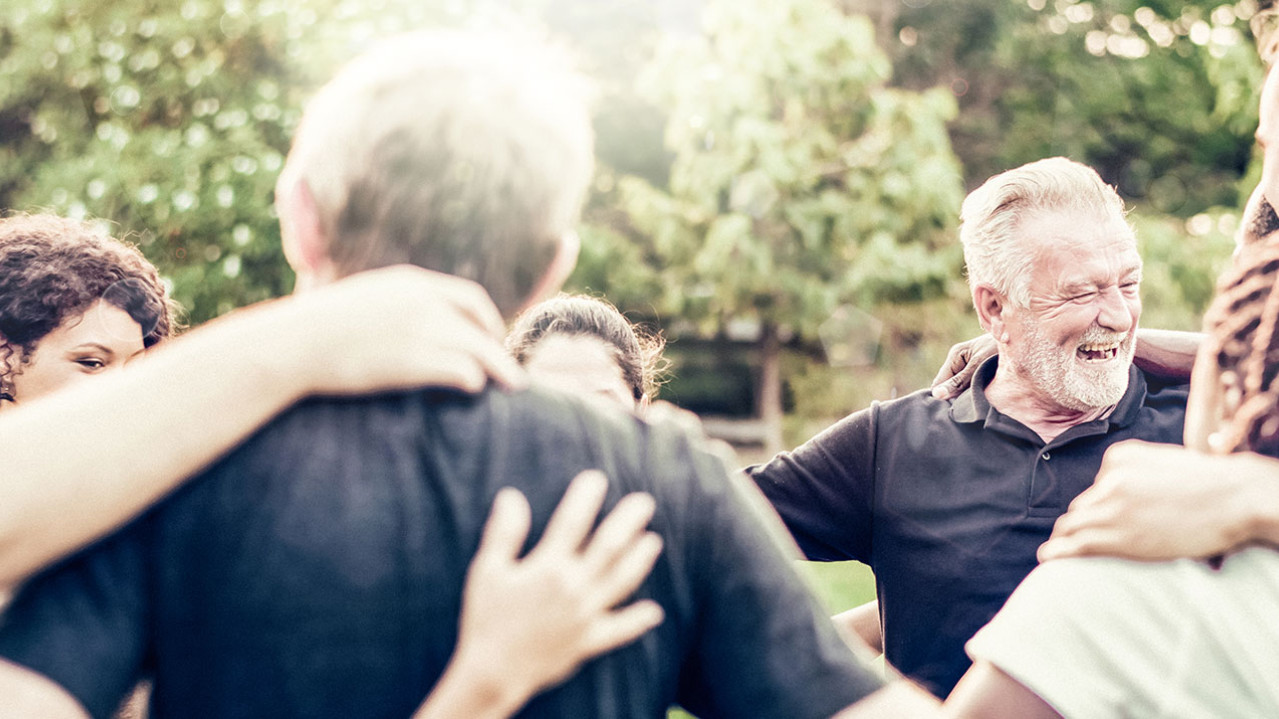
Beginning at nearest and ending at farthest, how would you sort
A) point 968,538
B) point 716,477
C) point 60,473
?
point 60,473 → point 716,477 → point 968,538

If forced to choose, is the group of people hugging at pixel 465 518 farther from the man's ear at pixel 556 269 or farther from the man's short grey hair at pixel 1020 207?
the man's short grey hair at pixel 1020 207

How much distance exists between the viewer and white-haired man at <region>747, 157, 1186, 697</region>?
281 centimetres

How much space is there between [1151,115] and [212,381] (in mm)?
25214

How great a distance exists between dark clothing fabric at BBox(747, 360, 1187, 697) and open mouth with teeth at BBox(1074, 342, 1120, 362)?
0.33 feet

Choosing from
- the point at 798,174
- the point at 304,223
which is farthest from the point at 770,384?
the point at 304,223

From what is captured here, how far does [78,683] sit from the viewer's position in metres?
1.17

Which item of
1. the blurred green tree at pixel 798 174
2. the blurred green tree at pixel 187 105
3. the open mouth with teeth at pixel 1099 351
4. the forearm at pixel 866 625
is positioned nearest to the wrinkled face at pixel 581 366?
the forearm at pixel 866 625

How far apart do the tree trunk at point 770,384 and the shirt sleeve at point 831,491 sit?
16.8m

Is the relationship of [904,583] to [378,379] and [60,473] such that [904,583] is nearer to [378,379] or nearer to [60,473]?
[378,379]

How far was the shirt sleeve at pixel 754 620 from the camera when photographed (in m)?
1.32

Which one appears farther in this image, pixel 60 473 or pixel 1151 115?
pixel 1151 115

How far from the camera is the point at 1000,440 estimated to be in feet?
9.74

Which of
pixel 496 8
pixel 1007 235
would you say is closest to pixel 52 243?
pixel 1007 235

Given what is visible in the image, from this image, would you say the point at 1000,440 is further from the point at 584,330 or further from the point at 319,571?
the point at 319,571
